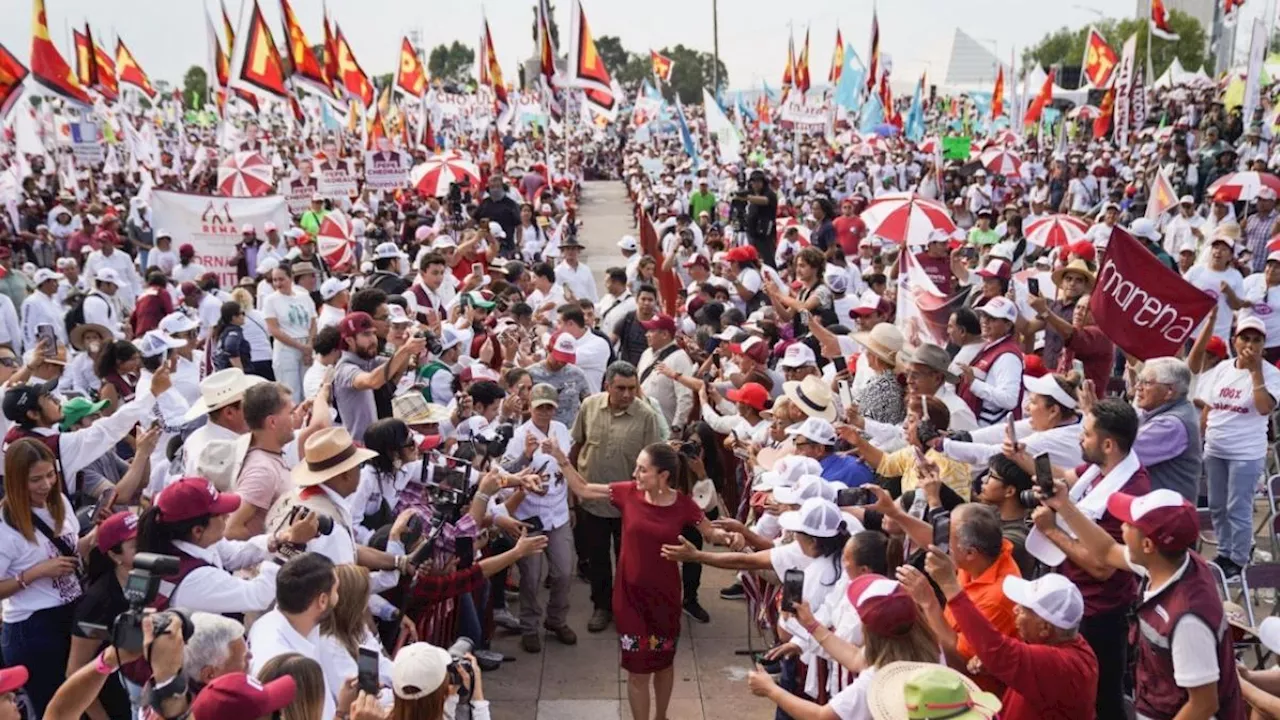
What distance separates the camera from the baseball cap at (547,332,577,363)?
7.56 meters

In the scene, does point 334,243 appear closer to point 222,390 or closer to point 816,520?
point 222,390

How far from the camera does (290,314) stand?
10016mm

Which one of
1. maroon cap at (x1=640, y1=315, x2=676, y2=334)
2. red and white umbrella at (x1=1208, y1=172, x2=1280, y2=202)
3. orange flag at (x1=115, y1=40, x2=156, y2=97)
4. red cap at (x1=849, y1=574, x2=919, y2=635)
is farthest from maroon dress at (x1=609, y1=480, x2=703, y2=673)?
orange flag at (x1=115, y1=40, x2=156, y2=97)

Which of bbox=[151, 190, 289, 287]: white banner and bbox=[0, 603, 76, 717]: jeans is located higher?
bbox=[151, 190, 289, 287]: white banner

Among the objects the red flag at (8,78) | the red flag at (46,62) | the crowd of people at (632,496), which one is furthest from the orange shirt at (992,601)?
the red flag at (46,62)

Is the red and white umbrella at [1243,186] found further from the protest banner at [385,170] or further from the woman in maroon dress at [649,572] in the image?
the protest banner at [385,170]

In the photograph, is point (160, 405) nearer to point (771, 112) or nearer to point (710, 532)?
point (710, 532)

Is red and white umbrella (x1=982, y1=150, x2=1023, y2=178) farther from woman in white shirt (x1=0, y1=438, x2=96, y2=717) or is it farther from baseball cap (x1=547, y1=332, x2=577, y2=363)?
woman in white shirt (x1=0, y1=438, x2=96, y2=717)

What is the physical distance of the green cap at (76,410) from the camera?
601 cm

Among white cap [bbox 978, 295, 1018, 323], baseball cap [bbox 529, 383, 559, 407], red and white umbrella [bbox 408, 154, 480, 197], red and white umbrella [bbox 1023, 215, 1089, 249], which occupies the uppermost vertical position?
red and white umbrella [bbox 408, 154, 480, 197]

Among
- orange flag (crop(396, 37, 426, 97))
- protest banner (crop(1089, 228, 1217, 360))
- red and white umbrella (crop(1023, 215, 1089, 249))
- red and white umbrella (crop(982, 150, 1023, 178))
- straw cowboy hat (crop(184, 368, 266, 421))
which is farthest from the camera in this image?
orange flag (crop(396, 37, 426, 97))

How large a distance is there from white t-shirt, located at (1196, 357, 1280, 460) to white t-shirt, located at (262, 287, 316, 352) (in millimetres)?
7491

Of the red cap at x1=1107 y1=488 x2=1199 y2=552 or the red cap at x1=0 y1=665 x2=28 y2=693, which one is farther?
the red cap at x1=1107 y1=488 x2=1199 y2=552

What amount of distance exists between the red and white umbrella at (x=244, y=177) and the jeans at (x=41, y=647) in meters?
12.5
